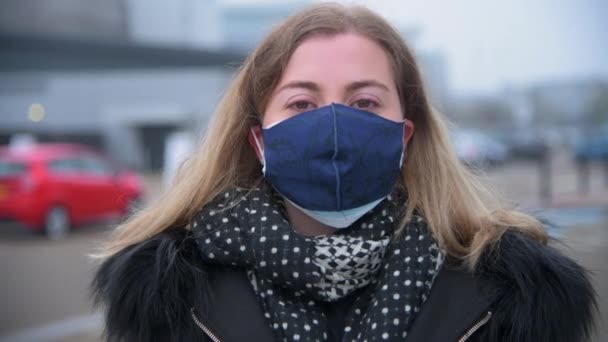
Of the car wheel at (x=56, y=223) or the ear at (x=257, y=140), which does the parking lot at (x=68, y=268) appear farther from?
the ear at (x=257, y=140)

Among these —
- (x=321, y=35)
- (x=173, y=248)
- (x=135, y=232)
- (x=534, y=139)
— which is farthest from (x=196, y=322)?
(x=534, y=139)

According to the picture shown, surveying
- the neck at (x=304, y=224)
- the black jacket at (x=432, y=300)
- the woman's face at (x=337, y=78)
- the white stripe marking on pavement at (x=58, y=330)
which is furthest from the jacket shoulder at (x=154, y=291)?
the white stripe marking on pavement at (x=58, y=330)

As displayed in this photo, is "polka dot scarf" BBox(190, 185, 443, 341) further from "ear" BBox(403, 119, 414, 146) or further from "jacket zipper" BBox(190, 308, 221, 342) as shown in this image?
"ear" BBox(403, 119, 414, 146)

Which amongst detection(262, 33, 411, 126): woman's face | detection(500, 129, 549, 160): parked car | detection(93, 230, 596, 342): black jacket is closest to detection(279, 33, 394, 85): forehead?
detection(262, 33, 411, 126): woman's face

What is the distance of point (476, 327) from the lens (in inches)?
62.2

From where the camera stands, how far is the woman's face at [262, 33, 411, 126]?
5.62ft

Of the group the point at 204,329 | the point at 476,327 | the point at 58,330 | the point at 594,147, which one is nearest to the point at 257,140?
the point at 204,329

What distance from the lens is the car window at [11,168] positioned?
10719 mm

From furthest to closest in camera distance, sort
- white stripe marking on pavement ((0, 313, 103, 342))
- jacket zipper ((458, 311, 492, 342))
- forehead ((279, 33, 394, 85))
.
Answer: white stripe marking on pavement ((0, 313, 103, 342)), forehead ((279, 33, 394, 85)), jacket zipper ((458, 311, 492, 342))

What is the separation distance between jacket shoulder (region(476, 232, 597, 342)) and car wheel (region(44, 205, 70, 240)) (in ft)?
34.9

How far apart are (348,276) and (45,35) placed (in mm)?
18869

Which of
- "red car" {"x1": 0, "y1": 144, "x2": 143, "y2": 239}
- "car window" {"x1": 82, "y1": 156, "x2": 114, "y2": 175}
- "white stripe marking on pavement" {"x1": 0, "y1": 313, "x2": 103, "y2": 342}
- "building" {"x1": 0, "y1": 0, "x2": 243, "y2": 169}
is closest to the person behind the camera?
"white stripe marking on pavement" {"x1": 0, "y1": 313, "x2": 103, "y2": 342}

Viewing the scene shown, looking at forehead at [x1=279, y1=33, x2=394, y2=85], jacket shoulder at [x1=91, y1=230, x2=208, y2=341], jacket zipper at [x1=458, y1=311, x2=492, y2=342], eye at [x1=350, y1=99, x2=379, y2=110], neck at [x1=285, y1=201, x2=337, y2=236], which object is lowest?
jacket zipper at [x1=458, y1=311, x2=492, y2=342]

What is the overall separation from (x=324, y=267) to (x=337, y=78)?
0.50 meters
